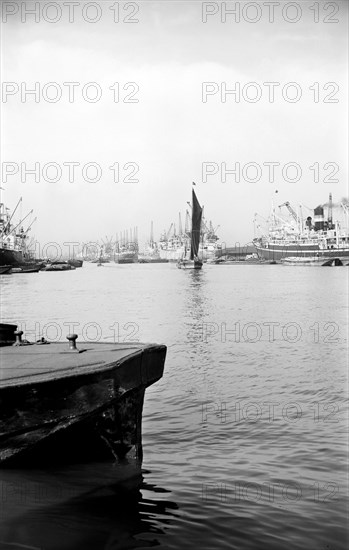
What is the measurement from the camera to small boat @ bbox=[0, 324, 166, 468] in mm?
7832

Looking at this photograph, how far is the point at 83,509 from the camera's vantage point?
25.2ft

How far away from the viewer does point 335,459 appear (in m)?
10.1

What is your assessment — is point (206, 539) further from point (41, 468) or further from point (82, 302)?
point (82, 302)

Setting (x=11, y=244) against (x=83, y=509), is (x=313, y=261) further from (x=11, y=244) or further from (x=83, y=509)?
(x=83, y=509)

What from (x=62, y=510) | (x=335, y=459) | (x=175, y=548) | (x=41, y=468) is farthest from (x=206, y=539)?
(x=335, y=459)

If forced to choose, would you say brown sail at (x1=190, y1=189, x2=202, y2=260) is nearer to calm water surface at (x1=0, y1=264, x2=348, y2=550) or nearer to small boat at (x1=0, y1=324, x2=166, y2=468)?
calm water surface at (x1=0, y1=264, x2=348, y2=550)

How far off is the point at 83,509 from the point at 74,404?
1.32m

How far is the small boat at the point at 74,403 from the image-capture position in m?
7.83

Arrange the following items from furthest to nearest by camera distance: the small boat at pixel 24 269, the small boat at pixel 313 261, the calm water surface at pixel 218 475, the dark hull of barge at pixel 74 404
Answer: the small boat at pixel 313 261
the small boat at pixel 24 269
the dark hull of barge at pixel 74 404
the calm water surface at pixel 218 475

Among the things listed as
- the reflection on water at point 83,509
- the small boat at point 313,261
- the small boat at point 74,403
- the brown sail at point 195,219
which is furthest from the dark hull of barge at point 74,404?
the small boat at point 313,261

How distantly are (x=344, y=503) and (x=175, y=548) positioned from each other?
2.74 metres

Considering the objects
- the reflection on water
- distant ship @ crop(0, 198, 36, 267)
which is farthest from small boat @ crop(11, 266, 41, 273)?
the reflection on water

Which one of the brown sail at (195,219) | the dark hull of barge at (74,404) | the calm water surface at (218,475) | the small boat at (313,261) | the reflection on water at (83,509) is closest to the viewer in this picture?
the reflection on water at (83,509)

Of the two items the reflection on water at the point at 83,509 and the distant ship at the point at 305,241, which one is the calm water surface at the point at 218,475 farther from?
the distant ship at the point at 305,241
